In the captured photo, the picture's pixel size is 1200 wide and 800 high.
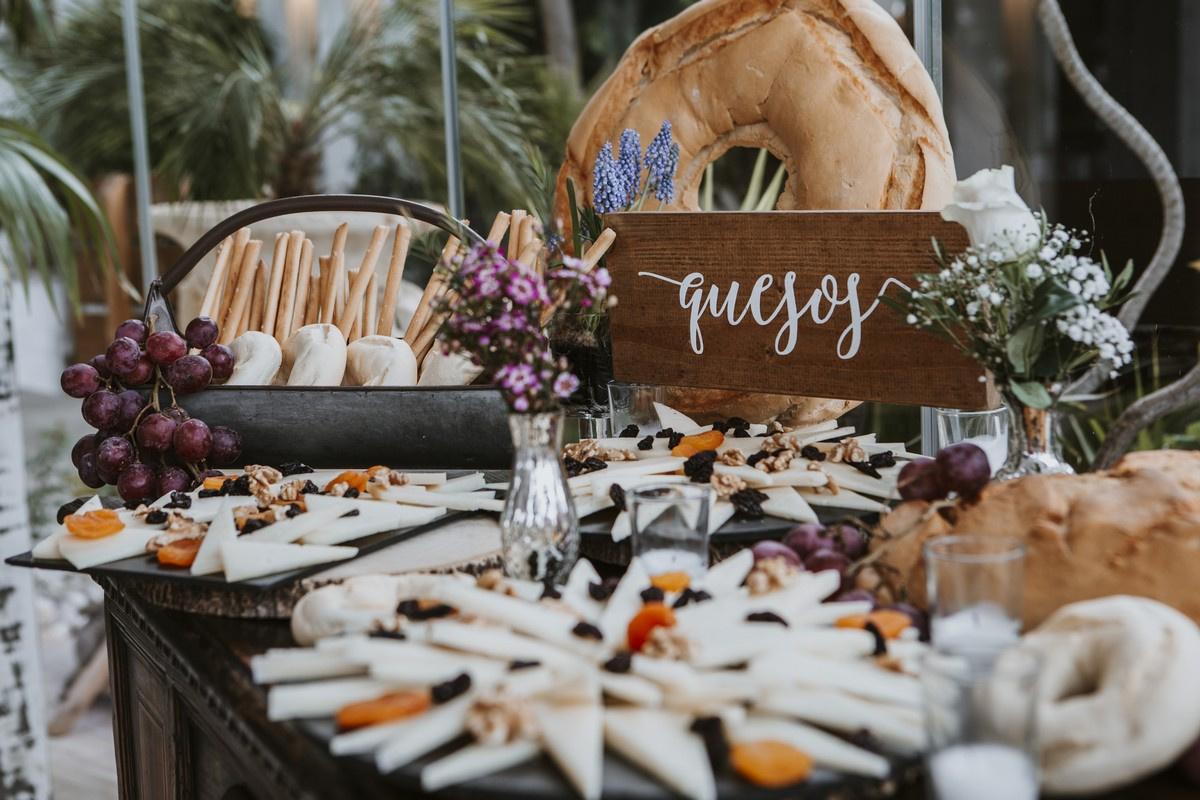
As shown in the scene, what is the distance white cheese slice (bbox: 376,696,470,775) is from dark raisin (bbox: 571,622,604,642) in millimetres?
115

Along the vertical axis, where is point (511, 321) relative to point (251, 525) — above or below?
above

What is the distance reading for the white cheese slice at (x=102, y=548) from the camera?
124 cm

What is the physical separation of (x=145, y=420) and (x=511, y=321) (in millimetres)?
774

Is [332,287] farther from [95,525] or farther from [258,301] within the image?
[95,525]

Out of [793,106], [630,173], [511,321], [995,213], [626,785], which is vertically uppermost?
[793,106]

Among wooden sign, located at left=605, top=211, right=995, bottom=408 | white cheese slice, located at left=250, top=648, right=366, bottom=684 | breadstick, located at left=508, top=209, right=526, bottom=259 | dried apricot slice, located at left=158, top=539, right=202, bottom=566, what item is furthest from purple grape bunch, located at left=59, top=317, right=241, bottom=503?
white cheese slice, located at left=250, top=648, right=366, bottom=684

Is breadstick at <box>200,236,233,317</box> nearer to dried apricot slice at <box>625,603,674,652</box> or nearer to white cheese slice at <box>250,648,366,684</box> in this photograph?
white cheese slice at <box>250,648,366,684</box>

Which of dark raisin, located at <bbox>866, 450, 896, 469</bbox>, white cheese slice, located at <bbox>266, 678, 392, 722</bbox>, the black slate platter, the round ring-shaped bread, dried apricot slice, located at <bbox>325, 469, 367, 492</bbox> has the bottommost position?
the black slate platter

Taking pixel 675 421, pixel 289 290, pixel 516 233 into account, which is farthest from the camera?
pixel 289 290

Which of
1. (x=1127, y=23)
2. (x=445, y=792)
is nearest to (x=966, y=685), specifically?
(x=445, y=792)

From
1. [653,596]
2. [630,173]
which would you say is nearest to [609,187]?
[630,173]

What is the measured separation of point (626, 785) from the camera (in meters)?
0.76

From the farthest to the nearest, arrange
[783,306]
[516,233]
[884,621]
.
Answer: [516,233] < [783,306] < [884,621]

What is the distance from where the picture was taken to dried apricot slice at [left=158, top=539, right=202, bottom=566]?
1224 mm
